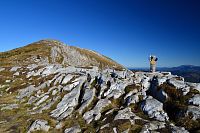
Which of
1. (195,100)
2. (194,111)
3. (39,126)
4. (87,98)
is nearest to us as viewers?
(194,111)

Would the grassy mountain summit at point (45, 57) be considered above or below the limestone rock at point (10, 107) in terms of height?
above

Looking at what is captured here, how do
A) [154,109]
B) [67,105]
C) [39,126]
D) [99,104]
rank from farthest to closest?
[67,105] → [99,104] → [154,109] → [39,126]

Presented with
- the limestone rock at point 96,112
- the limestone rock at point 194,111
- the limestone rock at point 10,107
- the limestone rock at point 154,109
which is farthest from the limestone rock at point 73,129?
the limestone rock at point 194,111

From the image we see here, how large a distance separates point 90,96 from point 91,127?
11434 millimetres

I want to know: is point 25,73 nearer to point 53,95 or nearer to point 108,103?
point 53,95

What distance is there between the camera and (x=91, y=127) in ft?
130

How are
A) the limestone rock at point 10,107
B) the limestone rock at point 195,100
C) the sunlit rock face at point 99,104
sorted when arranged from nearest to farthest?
the sunlit rock face at point 99,104, the limestone rock at point 195,100, the limestone rock at point 10,107

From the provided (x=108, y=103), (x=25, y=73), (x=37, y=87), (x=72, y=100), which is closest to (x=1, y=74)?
(x=25, y=73)

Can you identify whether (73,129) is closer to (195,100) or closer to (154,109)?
(154,109)

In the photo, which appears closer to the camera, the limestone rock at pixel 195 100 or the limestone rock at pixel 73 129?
the limestone rock at pixel 73 129

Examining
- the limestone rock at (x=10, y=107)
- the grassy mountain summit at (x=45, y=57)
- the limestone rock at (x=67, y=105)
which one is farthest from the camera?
the grassy mountain summit at (x=45, y=57)

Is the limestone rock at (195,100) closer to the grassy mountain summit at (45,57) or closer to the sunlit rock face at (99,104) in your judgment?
the sunlit rock face at (99,104)

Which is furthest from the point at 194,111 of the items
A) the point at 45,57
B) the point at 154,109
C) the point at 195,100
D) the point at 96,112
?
the point at 45,57

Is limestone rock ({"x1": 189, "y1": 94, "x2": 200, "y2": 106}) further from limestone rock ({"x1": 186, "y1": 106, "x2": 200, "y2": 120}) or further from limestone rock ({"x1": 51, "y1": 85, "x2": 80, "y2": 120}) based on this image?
limestone rock ({"x1": 51, "y1": 85, "x2": 80, "y2": 120})
